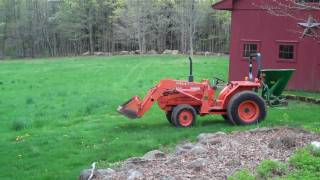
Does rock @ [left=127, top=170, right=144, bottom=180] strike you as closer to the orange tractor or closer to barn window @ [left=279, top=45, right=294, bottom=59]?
the orange tractor

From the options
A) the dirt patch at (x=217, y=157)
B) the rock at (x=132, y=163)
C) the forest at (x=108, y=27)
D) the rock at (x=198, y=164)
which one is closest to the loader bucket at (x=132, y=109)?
the dirt patch at (x=217, y=157)

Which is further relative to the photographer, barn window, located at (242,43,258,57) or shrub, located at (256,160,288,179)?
barn window, located at (242,43,258,57)

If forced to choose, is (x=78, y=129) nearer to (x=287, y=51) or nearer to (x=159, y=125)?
(x=159, y=125)

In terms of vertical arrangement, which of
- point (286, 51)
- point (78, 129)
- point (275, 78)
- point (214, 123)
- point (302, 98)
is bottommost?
point (78, 129)

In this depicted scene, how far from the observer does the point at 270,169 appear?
6074mm

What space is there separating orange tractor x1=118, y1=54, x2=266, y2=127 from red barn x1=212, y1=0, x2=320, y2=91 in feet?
26.5

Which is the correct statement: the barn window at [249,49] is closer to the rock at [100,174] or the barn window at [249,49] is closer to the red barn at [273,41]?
the red barn at [273,41]

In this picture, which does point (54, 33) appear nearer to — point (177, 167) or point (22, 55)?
point (22, 55)

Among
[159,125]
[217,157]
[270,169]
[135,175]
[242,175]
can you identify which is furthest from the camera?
[159,125]

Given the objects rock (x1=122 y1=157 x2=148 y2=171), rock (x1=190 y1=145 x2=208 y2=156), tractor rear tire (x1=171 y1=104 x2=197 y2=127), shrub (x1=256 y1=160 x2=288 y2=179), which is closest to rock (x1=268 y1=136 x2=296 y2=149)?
rock (x1=190 y1=145 x2=208 y2=156)

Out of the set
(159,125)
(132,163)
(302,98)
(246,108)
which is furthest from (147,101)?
(302,98)

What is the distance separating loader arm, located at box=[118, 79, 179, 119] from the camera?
36.3 ft

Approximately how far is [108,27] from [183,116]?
157 ft

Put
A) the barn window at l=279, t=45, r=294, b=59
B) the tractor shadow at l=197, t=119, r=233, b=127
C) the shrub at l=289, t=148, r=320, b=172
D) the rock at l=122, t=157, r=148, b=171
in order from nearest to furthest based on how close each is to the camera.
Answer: the shrub at l=289, t=148, r=320, b=172 < the rock at l=122, t=157, r=148, b=171 < the tractor shadow at l=197, t=119, r=233, b=127 < the barn window at l=279, t=45, r=294, b=59
